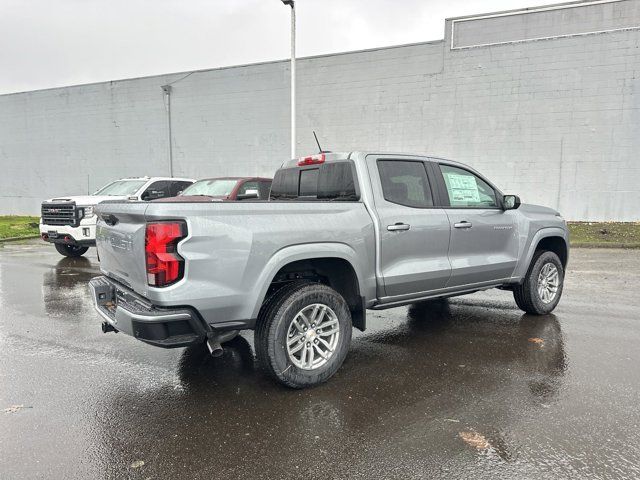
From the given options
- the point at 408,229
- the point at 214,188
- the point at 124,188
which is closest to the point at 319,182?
the point at 408,229

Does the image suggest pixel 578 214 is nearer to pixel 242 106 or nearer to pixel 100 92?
pixel 242 106

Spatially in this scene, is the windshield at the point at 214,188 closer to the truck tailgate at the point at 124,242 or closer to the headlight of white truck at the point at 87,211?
the headlight of white truck at the point at 87,211

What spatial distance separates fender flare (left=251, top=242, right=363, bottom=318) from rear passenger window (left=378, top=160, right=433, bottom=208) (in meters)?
0.76

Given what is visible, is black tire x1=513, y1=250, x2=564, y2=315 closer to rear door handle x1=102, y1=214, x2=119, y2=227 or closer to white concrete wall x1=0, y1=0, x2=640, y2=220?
rear door handle x1=102, y1=214, x2=119, y2=227

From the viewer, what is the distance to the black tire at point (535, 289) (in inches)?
228

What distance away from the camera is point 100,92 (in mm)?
23000

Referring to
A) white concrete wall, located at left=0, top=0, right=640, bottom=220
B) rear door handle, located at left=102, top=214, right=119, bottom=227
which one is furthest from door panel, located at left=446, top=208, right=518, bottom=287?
white concrete wall, located at left=0, top=0, right=640, bottom=220

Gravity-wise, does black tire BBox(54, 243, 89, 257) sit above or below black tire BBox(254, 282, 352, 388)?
below

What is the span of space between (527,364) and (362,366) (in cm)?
152

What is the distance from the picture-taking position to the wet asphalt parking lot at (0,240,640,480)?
2785mm

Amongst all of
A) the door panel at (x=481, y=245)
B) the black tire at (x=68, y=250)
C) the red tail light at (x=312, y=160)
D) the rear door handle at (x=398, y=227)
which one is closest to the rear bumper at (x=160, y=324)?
the rear door handle at (x=398, y=227)

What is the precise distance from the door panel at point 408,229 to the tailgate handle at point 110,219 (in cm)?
→ 220

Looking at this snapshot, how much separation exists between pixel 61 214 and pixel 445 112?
13010 millimetres

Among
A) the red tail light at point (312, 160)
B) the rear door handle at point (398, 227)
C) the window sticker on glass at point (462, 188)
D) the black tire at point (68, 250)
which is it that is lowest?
the black tire at point (68, 250)
